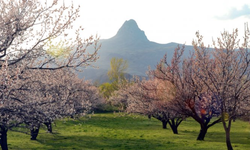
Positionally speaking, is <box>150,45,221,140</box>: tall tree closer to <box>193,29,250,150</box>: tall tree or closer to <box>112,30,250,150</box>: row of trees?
<box>112,30,250,150</box>: row of trees

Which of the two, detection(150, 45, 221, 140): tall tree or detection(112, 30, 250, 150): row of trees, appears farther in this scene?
detection(150, 45, 221, 140): tall tree

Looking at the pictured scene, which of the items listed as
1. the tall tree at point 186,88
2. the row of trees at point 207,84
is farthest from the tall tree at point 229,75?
the tall tree at point 186,88

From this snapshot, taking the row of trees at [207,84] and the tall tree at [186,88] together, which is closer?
the row of trees at [207,84]

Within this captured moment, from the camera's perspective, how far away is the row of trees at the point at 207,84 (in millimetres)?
19219

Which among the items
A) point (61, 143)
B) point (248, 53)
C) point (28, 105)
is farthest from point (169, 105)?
point (28, 105)

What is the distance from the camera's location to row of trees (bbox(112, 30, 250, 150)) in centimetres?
1922

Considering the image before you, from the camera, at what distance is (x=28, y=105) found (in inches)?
469

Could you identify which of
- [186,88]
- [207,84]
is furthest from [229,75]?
[186,88]

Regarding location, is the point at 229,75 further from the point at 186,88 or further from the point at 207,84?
the point at 186,88

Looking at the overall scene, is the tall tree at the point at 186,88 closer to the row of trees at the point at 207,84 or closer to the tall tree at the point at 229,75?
the row of trees at the point at 207,84

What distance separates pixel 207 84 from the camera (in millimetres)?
20125

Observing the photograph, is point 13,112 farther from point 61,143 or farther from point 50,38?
point 61,143

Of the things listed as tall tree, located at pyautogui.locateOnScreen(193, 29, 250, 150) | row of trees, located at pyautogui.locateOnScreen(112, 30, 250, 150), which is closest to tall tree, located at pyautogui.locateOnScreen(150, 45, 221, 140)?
row of trees, located at pyautogui.locateOnScreen(112, 30, 250, 150)

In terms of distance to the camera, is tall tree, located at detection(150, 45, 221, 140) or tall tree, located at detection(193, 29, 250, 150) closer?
tall tree, located at detection(193, 29, 250, 150)
